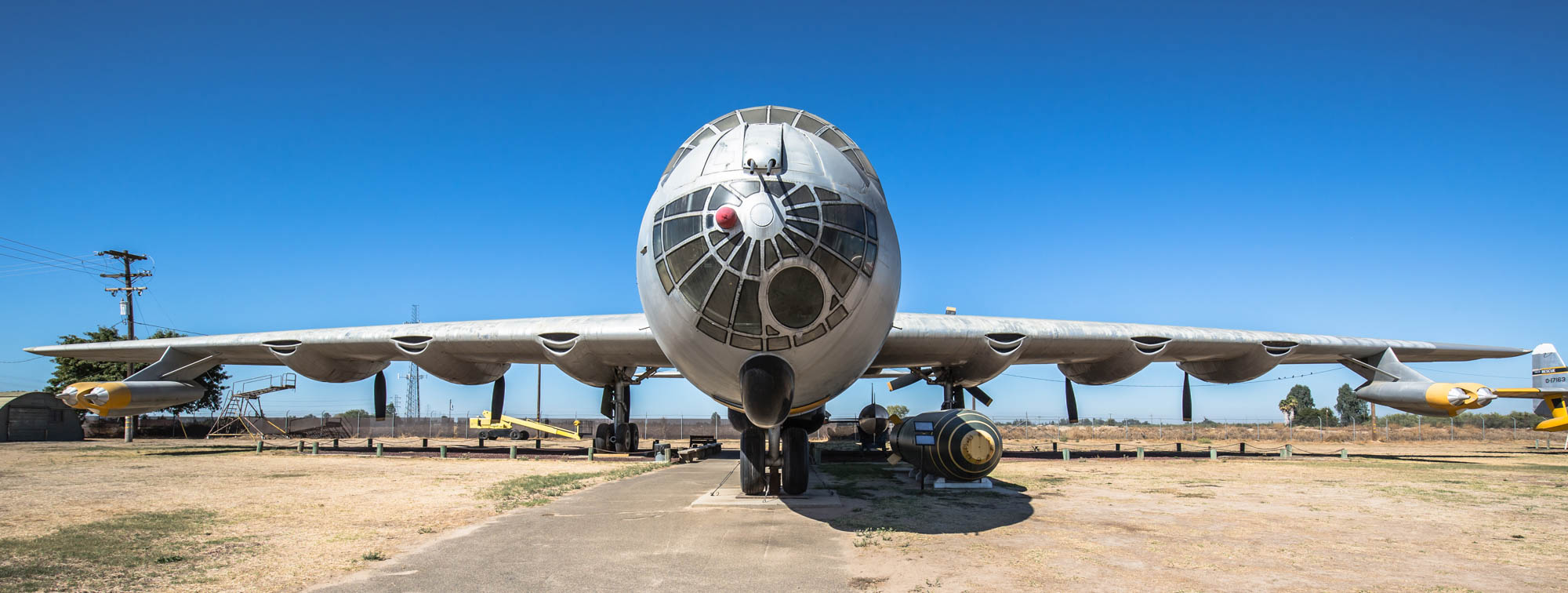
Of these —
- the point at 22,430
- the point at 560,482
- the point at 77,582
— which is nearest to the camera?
the point at 77,582

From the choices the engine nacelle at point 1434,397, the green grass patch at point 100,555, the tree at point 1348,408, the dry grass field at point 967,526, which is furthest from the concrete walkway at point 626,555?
the tree at point 1348,408

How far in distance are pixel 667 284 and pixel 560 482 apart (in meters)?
9.37

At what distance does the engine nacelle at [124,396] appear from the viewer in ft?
64.7

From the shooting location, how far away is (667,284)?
6414mm

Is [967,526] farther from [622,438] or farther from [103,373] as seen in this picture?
[103,373]

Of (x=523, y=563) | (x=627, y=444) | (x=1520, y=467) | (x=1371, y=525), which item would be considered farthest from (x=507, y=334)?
(x=1520, y=467)

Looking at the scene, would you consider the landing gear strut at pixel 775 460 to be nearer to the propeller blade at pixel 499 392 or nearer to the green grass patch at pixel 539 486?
the green grass patch at pixel 539 486

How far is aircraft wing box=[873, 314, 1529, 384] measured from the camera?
1336cm

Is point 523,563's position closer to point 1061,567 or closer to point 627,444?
point 1061,567

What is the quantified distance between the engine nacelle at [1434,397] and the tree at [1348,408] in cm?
8955

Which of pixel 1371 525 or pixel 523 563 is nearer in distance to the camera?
pixel 523 563

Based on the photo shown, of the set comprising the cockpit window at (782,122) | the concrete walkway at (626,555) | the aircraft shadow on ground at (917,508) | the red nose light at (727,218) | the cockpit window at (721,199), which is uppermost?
the cockpit window at (782,122)

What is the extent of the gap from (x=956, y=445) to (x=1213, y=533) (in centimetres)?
369

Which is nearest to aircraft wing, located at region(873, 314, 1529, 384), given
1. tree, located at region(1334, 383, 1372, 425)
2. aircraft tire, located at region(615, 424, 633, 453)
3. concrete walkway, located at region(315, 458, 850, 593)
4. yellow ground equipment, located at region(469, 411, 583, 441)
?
concrete walkway, located at region(315, 458, 850, 593)
